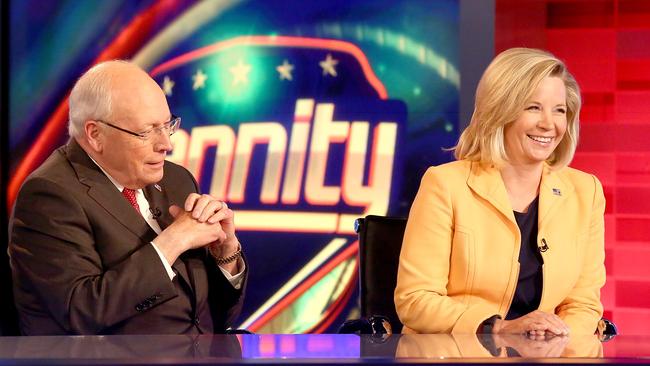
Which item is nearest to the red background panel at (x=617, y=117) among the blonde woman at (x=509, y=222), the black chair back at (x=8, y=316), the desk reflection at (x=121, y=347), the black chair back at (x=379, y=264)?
the blonde woman at (x=509, y=222)

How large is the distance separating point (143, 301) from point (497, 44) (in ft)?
8.65

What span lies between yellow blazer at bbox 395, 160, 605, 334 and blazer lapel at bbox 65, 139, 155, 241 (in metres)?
0.77

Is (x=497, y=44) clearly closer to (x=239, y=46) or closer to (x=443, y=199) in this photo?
(x=239, y=46)

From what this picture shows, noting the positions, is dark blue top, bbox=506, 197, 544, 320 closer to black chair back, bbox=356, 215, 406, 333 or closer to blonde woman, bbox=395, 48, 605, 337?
blonde woman, bbox=395, 48, 605, 337

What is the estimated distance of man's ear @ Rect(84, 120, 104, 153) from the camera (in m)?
2.67

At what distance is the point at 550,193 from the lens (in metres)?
3.00

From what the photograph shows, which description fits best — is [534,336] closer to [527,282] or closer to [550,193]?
[527,282]

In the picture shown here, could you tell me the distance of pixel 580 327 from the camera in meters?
2.87

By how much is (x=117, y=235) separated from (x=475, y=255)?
103cm

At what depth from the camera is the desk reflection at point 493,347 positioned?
169cm

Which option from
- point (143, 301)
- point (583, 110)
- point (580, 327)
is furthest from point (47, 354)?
point (583, 110)

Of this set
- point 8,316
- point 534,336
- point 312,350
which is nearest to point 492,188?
point 534,336

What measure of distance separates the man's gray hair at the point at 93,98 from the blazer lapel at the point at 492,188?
3.57 ft

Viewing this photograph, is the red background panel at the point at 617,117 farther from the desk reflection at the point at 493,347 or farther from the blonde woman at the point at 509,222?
the desk reflection at the point at 493,347
